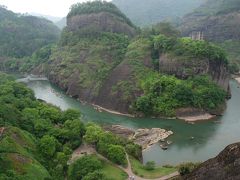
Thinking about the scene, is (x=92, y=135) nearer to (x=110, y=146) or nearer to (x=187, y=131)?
(x=110, y=146)

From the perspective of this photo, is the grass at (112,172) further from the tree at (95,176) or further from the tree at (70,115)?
the tree at (70,115)

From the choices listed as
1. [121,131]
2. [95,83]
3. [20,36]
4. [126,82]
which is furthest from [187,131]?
[20,36]

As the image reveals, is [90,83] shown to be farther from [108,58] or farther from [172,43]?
[172,43]

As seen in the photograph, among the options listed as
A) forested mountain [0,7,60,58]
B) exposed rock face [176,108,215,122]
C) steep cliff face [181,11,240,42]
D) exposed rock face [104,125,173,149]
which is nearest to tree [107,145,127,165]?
A: exposed rock face [104,125,173,149]

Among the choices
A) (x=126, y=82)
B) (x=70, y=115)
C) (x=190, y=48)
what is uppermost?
(x=190, y=48)

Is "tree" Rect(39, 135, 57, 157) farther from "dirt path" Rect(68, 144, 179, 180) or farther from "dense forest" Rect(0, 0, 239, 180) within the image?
"dirt path" Rect(68, 144, 179, 180)

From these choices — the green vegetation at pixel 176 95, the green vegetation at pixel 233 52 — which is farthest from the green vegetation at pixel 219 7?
the green vegetation at pixel 176 95
